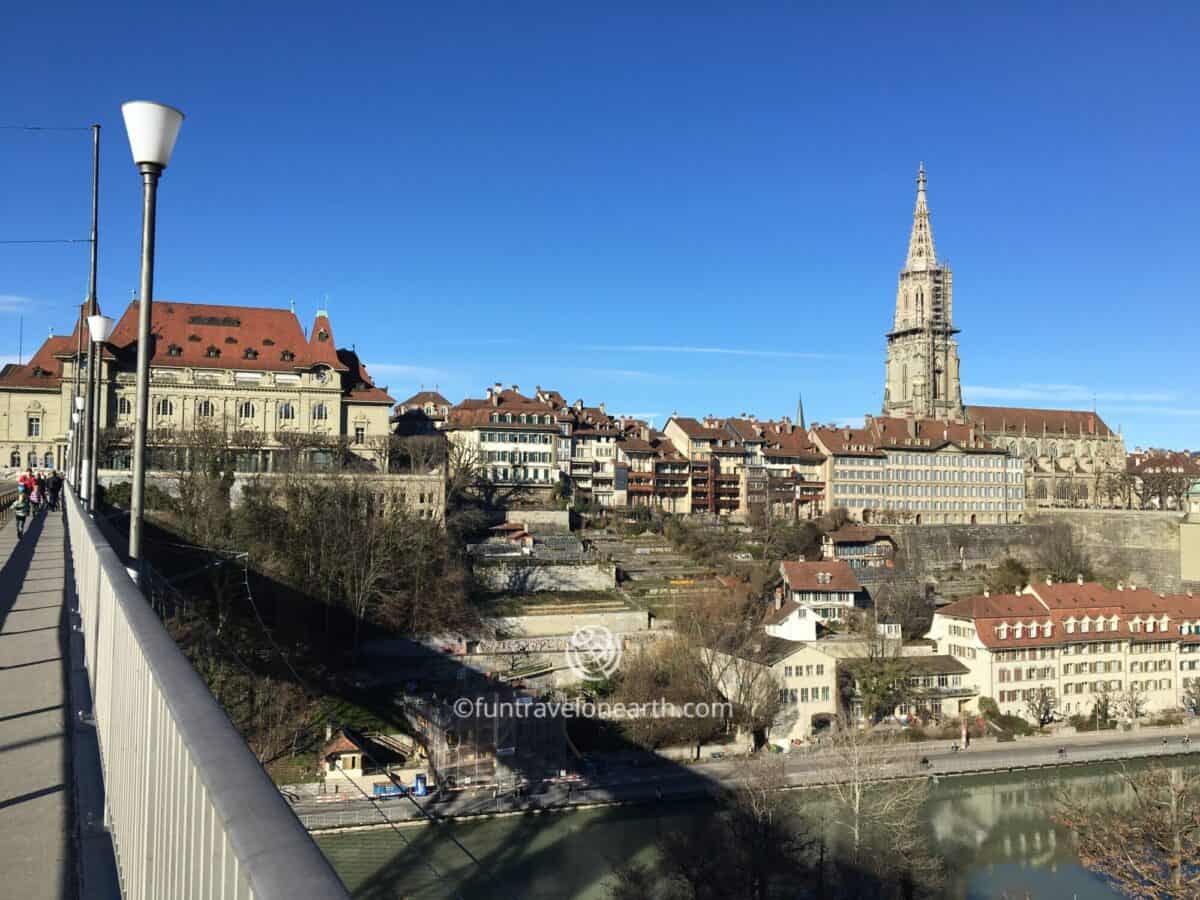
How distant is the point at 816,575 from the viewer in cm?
3947

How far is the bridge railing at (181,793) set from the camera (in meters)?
1.45

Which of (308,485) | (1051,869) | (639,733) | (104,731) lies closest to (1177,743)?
(1051,869)

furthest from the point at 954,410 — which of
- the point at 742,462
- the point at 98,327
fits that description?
the point at 98,327

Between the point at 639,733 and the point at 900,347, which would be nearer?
the point at 639,733

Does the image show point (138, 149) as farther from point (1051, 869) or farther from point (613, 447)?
point (613, 447)

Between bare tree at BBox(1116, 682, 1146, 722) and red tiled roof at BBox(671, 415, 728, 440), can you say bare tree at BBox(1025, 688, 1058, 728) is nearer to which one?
bare tree at BBox(1116, 682, 1146, 722)

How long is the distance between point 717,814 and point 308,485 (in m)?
18.1

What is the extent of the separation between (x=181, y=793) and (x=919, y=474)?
63.1 m

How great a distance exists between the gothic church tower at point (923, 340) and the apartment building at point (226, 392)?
5263 cm

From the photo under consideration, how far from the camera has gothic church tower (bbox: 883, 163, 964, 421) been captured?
81.1 meters

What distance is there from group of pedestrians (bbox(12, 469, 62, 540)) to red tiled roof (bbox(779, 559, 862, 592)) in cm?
2628

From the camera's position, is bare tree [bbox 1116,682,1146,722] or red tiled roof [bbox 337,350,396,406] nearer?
bare tree [bbox 1116,682,1146,722]

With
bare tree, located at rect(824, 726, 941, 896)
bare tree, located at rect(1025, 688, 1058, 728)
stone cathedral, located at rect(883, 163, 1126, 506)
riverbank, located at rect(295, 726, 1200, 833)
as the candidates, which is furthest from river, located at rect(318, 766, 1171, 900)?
stone cathedral, located at rect(883, 163, 1126, 506)

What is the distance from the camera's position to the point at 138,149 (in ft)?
16.4
